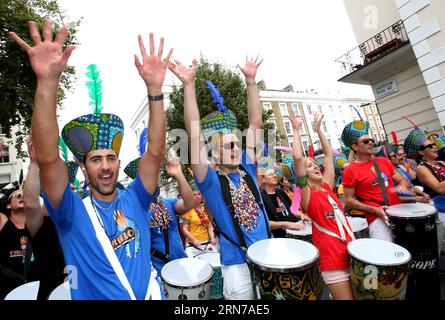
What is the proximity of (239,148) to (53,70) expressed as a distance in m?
1.80

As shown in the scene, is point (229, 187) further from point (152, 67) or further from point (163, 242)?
point (163, 242)

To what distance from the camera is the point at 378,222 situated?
12.2 ft

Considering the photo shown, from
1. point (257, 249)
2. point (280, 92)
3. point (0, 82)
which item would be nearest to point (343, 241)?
point (257, 249)

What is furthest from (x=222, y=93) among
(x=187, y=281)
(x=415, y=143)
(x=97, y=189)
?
(x=97, y=189)

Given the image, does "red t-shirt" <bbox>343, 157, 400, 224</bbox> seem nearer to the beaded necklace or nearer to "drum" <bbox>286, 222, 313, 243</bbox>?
"drum" <bbox>286, 222, 313, 243</bbox>

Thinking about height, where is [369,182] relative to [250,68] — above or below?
below

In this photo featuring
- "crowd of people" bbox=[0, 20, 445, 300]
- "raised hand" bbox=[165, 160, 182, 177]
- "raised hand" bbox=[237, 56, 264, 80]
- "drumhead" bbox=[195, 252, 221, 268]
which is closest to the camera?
"crowd of people" bbox=[0, 20, 445, 300]

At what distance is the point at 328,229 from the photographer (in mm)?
2889

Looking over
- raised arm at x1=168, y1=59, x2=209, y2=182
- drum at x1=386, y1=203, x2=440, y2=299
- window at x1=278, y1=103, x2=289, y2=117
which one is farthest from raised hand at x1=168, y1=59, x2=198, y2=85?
window at x1=278, y1=103, x2=289, y2=117

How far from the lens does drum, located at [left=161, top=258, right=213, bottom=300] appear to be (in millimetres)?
2814

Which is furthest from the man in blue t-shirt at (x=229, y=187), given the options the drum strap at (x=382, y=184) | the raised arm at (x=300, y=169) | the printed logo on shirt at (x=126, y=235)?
the drum strap at (x=382, y=184)

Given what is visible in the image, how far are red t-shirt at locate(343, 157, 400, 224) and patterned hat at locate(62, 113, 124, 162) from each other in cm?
313

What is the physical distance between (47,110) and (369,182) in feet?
12.2
